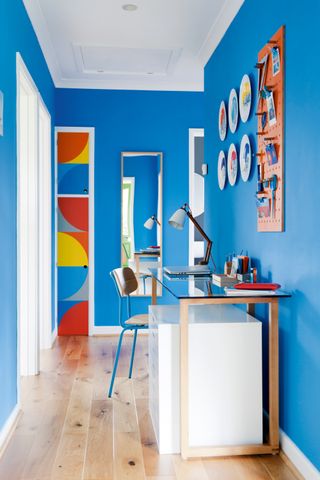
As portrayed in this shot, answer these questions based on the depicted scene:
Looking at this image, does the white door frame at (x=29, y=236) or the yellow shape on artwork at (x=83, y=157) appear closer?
the white door frame at (x=29, y=236)

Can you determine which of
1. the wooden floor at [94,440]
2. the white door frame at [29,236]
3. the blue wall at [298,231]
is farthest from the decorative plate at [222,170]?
the wooden floor at [94,440]

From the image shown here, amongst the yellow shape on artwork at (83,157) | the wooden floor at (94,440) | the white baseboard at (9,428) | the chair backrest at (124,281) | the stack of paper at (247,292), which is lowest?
the wooden floor at (94,440)

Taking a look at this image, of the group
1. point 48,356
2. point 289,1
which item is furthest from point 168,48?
point 48,356

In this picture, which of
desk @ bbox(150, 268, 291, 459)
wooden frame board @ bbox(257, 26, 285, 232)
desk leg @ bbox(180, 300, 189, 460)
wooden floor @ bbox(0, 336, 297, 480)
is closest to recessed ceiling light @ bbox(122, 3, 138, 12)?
wooden frame board @ bbox(257, 26, 285, 232)

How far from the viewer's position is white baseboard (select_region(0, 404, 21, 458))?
2706 millimetres

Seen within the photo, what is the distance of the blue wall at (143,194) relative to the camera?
5.49 metres

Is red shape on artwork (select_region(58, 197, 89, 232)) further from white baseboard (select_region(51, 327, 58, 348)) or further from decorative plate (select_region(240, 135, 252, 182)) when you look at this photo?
decorative plate (select_region(240, 135, 252, 182))

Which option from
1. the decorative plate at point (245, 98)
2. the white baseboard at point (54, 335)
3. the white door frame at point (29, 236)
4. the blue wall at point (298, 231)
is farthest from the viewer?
the white baseboard at point (54, 335)

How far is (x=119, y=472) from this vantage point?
243 cm

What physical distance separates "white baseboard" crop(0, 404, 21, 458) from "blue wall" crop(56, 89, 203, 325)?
8.06 ft

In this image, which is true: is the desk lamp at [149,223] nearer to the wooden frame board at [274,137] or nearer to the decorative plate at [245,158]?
the decorative plate at [245,158]

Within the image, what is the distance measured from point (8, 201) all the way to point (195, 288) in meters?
1.14

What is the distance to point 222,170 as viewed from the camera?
3920 millimetres

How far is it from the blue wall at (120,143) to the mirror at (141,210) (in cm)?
7
